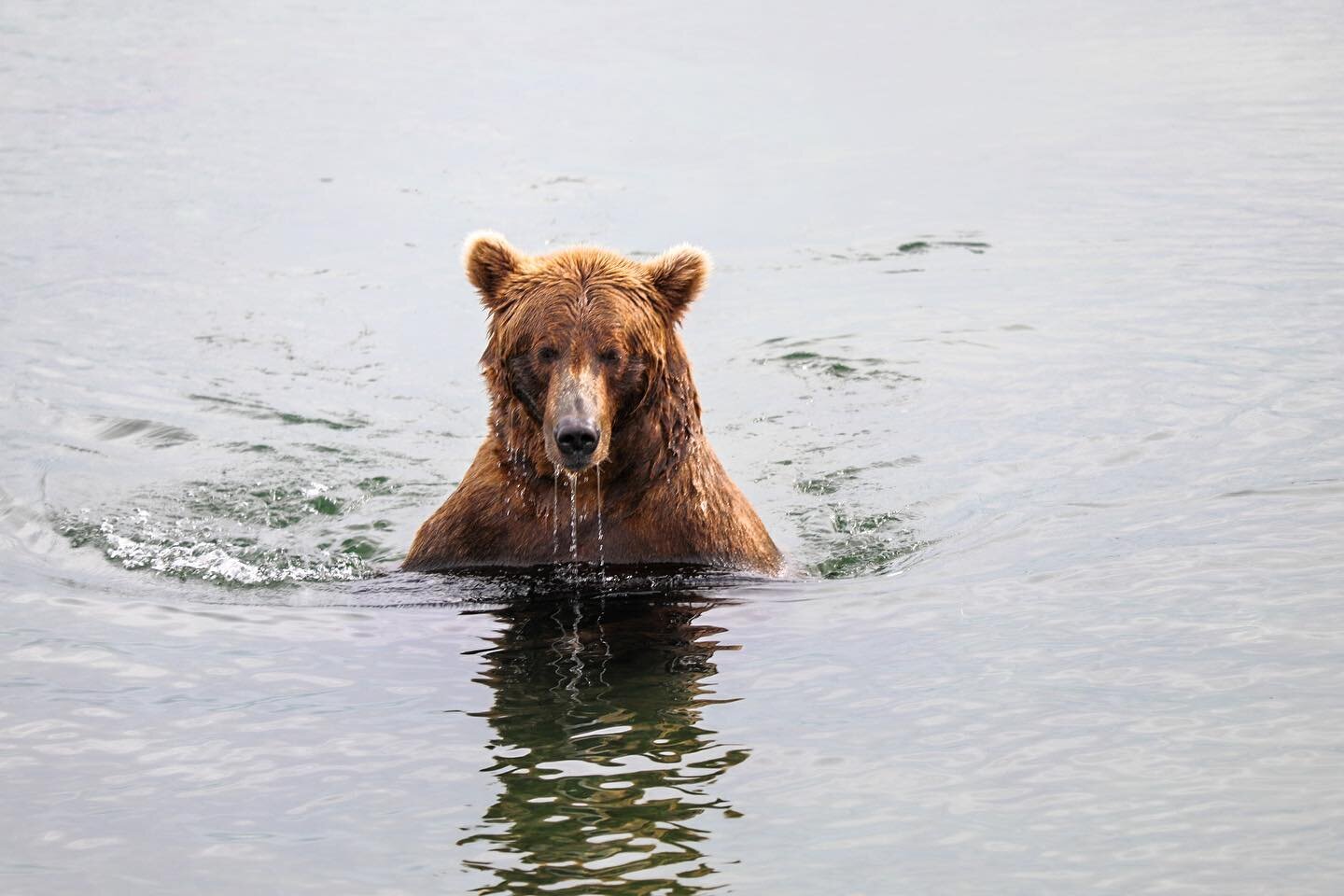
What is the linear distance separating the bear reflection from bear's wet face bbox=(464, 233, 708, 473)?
0.69 meters

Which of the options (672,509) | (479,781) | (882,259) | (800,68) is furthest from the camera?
(800,68)

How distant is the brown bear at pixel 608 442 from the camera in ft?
22.7

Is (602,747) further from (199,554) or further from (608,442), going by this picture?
(199,554)

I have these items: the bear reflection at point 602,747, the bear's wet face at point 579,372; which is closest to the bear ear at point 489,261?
the bear's wet face at point 579,372

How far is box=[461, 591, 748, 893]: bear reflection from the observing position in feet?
15.6

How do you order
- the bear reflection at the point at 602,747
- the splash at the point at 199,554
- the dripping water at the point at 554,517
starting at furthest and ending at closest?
the splash at the point at 199,554 → the dripping water at the point at 554,517 → the bear reflection at the point at 602,747

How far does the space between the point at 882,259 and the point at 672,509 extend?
735 centimetres

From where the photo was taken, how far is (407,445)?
1057cm

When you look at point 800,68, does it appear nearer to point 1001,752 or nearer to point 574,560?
point 574,560

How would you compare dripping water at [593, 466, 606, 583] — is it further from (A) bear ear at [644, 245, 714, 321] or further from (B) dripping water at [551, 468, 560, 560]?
(A) bear ear at [644, 245, 714, 321]

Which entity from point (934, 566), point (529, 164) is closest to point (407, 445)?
point (934, 566)

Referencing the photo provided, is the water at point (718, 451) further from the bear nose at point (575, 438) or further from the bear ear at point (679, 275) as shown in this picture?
the bear ear at point (679, 275)

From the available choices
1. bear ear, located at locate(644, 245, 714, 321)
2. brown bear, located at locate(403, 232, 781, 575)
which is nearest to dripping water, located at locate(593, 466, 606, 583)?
brown bear, located at locate(403, 232, 781, 575)

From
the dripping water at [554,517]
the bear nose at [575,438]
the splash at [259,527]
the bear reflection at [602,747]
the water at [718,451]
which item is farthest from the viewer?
the splash at [259,527]
